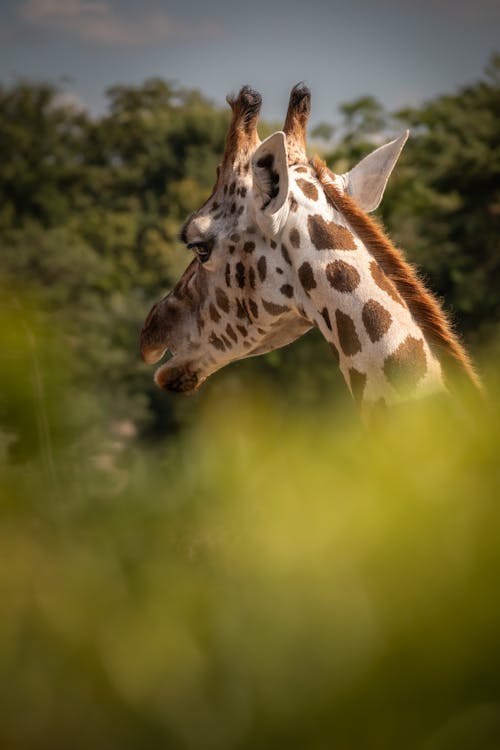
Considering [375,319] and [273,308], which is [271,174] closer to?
[273,308]

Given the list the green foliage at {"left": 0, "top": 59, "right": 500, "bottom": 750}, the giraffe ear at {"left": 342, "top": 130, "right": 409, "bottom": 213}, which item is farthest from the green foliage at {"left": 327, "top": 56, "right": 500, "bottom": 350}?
the green foliage at {"left": 0, "top": 59, "right": 500, "bottom": 750}

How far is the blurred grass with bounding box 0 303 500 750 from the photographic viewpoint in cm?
106

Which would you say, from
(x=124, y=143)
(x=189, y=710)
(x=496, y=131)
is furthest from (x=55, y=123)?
(x=189, y=710)

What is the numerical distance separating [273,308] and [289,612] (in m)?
2.54

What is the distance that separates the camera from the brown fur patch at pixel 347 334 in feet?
10.7

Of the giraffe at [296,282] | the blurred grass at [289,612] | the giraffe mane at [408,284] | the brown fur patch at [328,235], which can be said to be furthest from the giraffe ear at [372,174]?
the blurred grass at [289,612]

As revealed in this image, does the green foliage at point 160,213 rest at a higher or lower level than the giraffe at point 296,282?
higher

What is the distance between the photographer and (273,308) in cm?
363

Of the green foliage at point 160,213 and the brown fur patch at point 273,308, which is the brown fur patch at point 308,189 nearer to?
the brown fur patch at point 273,308

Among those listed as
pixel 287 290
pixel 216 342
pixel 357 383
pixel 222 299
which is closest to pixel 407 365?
pixel 357 383

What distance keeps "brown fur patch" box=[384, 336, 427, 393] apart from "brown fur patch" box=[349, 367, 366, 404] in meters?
0.10

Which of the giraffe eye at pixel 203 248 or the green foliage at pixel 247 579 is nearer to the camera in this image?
the green foliage at pixel 247 579

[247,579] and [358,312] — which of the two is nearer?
[247,579]

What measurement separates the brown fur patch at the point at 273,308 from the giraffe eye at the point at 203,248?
32cm
